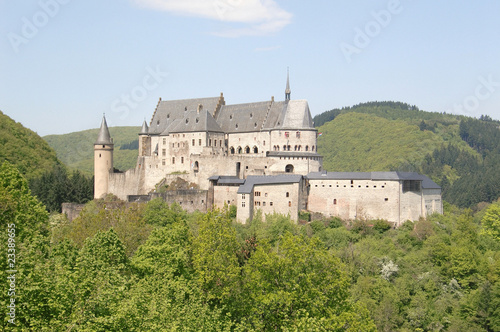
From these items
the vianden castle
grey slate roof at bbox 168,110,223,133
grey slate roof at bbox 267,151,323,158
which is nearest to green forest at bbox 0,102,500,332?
the vianden castle

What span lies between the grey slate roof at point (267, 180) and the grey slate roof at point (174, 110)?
52.3 ft

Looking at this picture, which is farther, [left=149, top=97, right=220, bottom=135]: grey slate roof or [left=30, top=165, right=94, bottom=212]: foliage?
[left=149, top=97, right=220, bottom=135]: grey slate roof

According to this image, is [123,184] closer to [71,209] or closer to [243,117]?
[71,209]

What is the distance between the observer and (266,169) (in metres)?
64.4

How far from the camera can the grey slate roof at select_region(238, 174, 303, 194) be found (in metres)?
57.6

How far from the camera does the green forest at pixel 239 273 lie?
25438 mm

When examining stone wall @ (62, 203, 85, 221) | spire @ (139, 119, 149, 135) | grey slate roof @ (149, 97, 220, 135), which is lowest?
stone wall @ (62, 203, 85, 221)

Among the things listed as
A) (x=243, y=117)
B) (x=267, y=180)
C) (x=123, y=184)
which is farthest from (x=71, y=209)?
(x=243, y=117)

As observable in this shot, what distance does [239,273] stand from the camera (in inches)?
1407

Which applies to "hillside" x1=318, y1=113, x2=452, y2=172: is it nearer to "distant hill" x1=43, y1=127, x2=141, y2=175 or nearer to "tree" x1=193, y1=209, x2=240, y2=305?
"distant hill" x1=43, y1=127, x2=141, y2=175

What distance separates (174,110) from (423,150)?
103 metres

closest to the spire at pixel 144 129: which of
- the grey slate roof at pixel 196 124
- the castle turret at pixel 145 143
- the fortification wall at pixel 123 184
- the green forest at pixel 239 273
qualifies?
the castle turret at pixel 145 143

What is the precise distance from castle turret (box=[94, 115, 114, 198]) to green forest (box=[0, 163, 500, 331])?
1844 millimetres

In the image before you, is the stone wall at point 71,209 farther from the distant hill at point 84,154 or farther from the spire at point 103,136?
the distant hill at point 84,154
